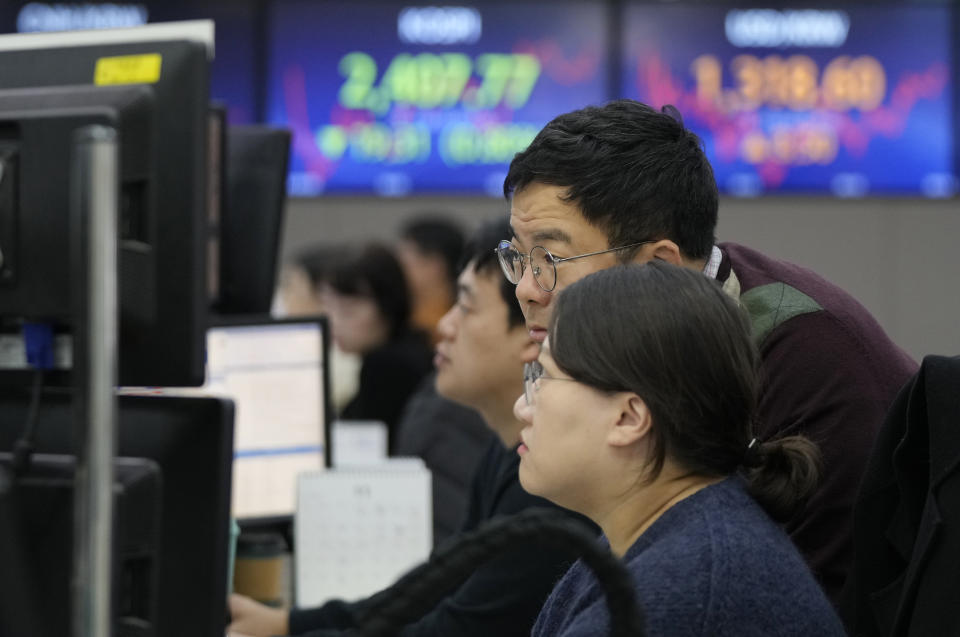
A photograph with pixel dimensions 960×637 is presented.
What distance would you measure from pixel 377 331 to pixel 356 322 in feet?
0.30

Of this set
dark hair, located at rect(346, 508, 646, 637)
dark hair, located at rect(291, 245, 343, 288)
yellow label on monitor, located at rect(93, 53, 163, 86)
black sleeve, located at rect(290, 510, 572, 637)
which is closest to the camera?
Answer: dark hair, located at rect(346, 508, 646, 637)

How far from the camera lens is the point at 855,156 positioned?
4.48m

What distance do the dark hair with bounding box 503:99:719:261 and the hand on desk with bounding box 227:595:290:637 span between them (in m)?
0.79

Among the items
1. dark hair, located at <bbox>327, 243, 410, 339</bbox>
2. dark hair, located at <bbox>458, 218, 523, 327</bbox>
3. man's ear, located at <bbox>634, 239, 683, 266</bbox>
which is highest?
man's ear, located at <bbox>634, 239, 683, 266</bbox>

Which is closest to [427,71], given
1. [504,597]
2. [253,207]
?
[253,207]

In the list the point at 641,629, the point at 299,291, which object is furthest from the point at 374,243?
the point at 641,629

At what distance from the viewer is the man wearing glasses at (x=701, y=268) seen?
1.44 m

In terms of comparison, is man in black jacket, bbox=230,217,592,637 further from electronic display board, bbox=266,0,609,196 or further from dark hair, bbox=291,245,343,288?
electronic display board, bbox=266,0,609,196

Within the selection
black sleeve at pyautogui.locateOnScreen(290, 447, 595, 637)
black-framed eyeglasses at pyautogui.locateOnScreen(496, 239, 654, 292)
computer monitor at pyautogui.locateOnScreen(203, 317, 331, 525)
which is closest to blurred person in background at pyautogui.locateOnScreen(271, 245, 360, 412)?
computer monitor at pyautogui.locateOnScreen(203, 317, 331, 525)

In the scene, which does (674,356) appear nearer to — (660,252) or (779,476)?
(779,476)

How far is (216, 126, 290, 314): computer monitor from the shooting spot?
2.34 meters

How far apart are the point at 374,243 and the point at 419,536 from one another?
2102 mm

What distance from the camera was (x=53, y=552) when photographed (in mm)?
946

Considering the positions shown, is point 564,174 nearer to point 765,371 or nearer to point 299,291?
point 765,371
